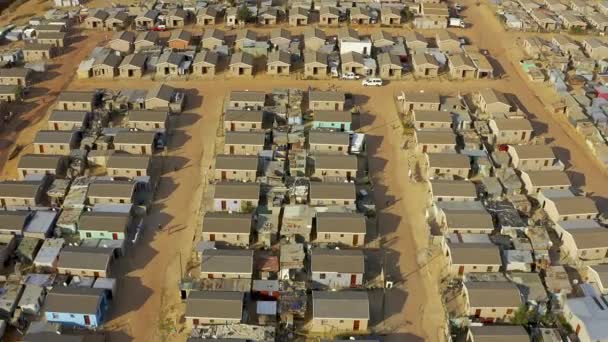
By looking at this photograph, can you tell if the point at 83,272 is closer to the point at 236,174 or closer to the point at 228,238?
the point at 228,238

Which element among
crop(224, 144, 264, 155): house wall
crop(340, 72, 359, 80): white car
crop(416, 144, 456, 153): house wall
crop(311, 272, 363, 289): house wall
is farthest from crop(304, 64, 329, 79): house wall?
crop(311, 272, 363, 289): house wall

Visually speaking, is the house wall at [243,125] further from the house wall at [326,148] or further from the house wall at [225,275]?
the house wall at [225,275]

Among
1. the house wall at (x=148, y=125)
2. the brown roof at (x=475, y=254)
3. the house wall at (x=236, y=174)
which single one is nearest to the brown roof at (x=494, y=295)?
the brown roof at (x=475, y=254)

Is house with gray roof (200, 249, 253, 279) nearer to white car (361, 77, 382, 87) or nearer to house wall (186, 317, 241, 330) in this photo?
house wall (186, 317, 241, 330)

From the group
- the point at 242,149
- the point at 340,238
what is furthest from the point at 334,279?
the point at 242,149

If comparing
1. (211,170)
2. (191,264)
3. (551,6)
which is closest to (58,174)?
(211,170)

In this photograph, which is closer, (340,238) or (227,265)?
(227,265)
